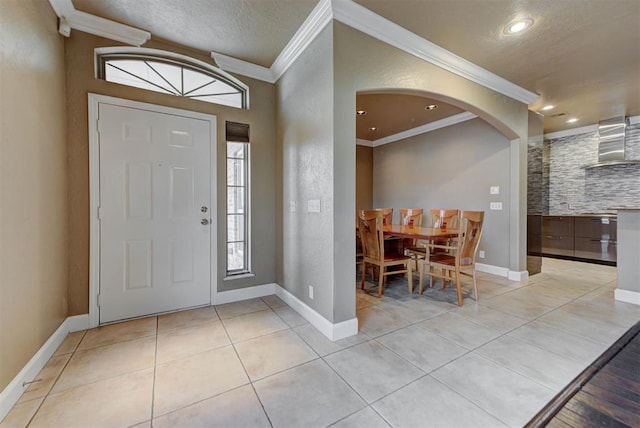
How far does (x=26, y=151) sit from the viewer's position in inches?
63.9

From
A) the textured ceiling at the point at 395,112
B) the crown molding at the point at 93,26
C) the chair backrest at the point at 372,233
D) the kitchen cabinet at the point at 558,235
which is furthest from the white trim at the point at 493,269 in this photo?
the crown molding at the point at 93,26

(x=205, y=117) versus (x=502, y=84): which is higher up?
(x=502, y=84)

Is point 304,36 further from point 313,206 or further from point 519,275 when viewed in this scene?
point 519,275

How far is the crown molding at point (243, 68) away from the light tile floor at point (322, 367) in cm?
265

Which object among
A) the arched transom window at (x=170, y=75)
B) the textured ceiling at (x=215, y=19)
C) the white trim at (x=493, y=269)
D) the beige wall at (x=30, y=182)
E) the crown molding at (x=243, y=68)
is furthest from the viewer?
the white trim at (x=493, y=269)

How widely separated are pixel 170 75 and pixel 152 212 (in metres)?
1.48

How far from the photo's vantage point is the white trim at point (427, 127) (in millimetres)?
4547

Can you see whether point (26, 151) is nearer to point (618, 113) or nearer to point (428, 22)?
point (428, 22)

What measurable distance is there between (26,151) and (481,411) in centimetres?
307

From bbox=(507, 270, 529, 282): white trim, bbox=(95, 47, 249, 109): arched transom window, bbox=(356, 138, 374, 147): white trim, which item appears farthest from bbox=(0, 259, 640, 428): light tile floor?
bbox=(356, 138, 374, 147): white trim

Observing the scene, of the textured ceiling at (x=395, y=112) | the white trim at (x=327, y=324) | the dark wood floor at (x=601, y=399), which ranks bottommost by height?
the dark wood floor at (x=601, y=399)

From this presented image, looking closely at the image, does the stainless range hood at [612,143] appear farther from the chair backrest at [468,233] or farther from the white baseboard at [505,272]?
the chair backrest at [468,233]

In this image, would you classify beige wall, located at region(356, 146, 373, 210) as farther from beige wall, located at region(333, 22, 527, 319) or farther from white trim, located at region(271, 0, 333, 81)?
white trim, located at region(271, 0, 333, 81)

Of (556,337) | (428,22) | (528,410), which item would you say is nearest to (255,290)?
(528,410)
